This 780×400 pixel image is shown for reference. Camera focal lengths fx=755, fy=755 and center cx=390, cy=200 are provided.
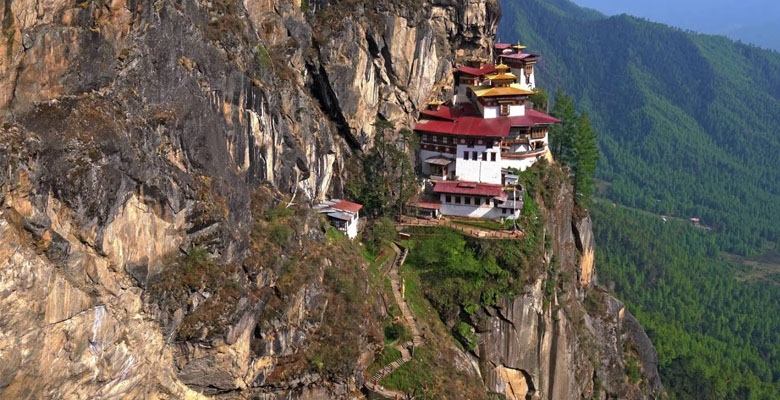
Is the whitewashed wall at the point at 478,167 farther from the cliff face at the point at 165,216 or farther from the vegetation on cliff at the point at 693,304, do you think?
the vegetation on cliff at the point at 693,304

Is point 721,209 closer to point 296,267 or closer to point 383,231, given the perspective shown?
point 383,231

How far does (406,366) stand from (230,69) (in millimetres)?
18398

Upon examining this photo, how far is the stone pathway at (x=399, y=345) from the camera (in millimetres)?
39969

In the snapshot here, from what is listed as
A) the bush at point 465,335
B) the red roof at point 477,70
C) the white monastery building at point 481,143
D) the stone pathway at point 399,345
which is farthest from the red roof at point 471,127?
the bush at point 465,335

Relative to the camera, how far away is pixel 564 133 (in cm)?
6700

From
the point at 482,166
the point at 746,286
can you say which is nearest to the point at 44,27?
the point at 482,166

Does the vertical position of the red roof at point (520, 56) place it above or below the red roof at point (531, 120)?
above

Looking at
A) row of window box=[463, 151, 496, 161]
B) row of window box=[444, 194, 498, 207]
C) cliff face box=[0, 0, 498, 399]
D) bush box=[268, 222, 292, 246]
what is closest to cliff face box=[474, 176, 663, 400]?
row of window box=[463, 151, 496, 161]

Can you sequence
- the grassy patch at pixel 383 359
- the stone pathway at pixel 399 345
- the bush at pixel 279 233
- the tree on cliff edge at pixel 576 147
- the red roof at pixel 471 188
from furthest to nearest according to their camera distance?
the tree on cliff edge at pixel 576 147 < the red roof at pixel 471 188 < the grassy patch at pixel 383 359 < the stone pathway at pixel 399 345 < the bush at pixel 279 233

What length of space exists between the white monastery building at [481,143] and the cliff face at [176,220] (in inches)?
351

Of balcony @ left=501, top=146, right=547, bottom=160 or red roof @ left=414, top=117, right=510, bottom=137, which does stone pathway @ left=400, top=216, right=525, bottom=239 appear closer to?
red roof @ left=414, top=117, right=510, bottom=137

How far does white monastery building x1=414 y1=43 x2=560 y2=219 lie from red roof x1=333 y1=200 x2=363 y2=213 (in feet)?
18.9

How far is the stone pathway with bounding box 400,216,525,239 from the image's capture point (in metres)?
50.2

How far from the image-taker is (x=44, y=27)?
28.1m
